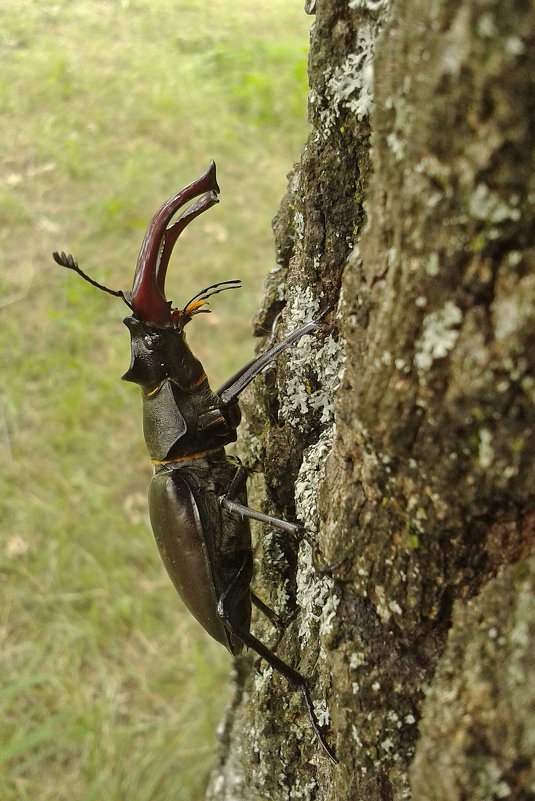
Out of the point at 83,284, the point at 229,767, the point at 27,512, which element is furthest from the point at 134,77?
the point at 229,767

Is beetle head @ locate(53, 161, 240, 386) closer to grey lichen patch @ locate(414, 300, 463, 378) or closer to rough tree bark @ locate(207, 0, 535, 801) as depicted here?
rough tree bark @ locate(207, 0, 535, 801)

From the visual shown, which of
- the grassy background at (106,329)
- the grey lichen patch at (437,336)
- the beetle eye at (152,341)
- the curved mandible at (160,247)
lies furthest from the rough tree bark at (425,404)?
the grassy background at (106,329)

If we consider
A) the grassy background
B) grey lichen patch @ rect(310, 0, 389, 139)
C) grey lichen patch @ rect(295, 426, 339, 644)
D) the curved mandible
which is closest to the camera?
grey lichen patch @ rect(310, 0, 389, 139)

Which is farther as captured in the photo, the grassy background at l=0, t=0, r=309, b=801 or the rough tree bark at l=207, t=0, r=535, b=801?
the grassy background at l=0, t=0, r=309, b=801

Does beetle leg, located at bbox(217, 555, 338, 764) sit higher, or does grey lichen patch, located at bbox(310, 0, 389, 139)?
grey lichen patch, located at bbox(310, 0, 389, 139)

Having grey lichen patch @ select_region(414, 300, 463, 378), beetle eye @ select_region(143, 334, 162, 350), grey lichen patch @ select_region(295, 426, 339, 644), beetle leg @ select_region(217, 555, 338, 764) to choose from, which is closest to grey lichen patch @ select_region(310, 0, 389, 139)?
grey lichen patch @ select_region(414, 300, 463, 378)

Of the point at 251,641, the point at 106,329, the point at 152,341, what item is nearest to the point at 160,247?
the point at 152,341

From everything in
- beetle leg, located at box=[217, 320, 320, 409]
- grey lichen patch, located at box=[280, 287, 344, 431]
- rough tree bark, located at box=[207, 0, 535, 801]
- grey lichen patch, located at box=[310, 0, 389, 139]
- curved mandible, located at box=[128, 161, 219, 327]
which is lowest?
rough tree bark, located at box=[207, 0, 535, 801]

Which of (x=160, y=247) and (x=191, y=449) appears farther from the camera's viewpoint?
(x=191, y=449)

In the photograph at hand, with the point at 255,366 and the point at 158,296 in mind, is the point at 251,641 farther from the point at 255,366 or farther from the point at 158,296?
the point at 158,296
